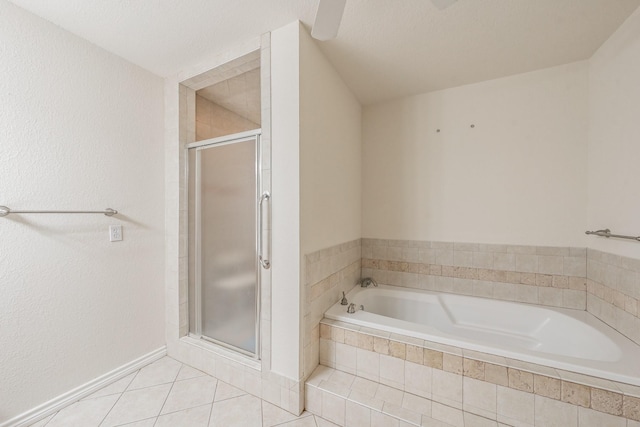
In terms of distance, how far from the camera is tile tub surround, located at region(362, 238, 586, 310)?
1.94 m

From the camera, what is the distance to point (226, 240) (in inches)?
74.9

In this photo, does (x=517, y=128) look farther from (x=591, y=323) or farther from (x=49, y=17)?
(x=49, y=17)

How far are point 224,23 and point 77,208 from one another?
58.8 inches

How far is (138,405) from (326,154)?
2.02m

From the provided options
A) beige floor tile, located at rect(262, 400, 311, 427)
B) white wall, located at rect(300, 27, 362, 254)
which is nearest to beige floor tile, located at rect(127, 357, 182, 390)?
beige floor tile, located at rect(262, 400, 311, 427)

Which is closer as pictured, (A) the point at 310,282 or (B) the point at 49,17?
(B) the point at 49,17

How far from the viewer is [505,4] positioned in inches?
53.7

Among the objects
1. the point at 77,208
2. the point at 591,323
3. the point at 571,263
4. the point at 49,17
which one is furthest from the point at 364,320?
the point at 49,17

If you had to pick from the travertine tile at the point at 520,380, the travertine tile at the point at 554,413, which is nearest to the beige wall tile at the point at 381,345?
the travertine tile at the point at 520,380

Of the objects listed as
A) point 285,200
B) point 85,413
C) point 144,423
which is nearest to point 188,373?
point 144,423

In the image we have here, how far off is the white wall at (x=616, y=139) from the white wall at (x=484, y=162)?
104 millimetres

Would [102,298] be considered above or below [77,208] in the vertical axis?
below

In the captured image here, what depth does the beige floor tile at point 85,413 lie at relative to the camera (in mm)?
1411

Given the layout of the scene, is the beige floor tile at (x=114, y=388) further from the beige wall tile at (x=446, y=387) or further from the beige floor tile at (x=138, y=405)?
the beige wall tile at (x=446, y=387)
